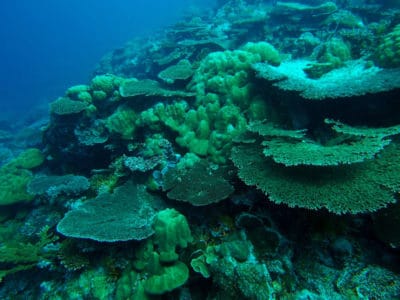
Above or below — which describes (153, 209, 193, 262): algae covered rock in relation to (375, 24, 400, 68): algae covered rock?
below

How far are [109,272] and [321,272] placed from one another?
9.05 ft

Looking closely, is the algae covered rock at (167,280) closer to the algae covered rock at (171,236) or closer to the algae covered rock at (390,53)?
the algae covered rock at (171,236)

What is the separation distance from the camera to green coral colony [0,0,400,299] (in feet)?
9.95

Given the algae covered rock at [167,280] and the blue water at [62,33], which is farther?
the blue water at [62,33]

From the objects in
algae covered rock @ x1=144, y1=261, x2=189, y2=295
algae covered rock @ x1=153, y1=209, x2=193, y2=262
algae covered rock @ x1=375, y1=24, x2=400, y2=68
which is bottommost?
algae covered rock @ x1=144, y1=261, x2=189, y2=295

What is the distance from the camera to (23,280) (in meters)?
4.59

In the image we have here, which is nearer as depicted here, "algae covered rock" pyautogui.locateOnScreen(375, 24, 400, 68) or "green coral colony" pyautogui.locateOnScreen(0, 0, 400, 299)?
"green coral colony" pyautogui.locateOnScreen(0, 0, 400, 299)

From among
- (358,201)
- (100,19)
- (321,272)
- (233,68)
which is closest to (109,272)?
(321,272)

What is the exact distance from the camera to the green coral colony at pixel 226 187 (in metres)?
3.03

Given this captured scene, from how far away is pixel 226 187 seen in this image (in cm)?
394

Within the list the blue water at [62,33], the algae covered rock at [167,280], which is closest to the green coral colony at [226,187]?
the algae covered rock at [167,280]

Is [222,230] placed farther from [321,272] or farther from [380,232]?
[380,232]

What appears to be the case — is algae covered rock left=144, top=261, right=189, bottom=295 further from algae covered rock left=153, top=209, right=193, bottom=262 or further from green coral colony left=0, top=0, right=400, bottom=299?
algae covered rock left=153, top=209, right=193, bottom=262

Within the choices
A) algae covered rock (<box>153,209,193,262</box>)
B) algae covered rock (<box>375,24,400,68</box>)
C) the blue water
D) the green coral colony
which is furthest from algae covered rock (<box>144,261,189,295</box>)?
the blue water
